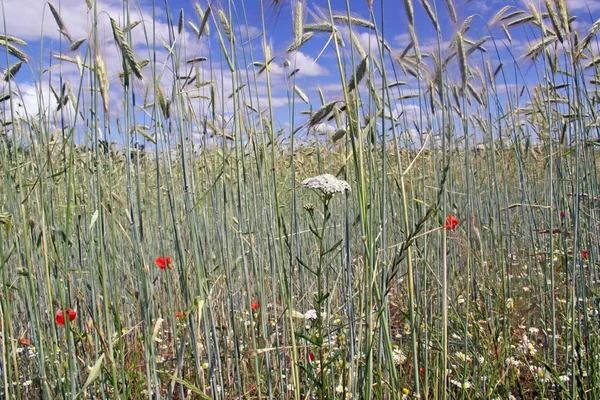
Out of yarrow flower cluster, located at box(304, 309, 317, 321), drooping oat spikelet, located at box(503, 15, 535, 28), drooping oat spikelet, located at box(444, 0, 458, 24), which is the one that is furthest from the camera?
drooping oat spikelet, located at box(503, 15, 535, 28)

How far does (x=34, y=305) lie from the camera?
3.54 feet

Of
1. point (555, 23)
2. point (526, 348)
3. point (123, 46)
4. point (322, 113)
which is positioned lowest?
point (526, 348)

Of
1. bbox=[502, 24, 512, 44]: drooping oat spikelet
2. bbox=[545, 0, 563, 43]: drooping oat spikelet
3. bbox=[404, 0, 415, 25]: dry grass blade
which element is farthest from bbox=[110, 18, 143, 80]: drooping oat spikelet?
bbox=[502, 24, 512, 44]: drooping oat spikelet

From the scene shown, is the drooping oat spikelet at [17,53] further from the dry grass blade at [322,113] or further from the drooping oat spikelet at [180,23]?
the dry grass blade at [322,113]

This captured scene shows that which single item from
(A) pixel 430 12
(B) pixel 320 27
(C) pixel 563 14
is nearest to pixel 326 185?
(B) pixel 320 27

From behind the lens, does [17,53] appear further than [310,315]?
No

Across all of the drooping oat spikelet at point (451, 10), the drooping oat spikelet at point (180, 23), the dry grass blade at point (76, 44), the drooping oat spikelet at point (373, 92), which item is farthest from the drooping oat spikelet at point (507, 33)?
the dry grass blade at point (76, 44)

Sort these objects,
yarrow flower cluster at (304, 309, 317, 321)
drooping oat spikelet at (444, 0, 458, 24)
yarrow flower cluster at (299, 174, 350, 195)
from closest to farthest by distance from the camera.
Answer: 1. yarrow flower cluster at (299, 174, 350, 195)
2. drooping oat spikelet at (444, 0, 458, 24)
3. yarrow flower cluster at (304, 309, 317, 321)

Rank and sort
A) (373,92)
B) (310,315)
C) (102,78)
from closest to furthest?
(102,78) < (373,92) < (310,315)

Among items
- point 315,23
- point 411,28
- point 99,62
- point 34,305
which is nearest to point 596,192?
point 411,28

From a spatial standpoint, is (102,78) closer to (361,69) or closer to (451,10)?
(361,69)

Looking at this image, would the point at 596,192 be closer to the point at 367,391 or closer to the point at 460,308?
the point at 460,308

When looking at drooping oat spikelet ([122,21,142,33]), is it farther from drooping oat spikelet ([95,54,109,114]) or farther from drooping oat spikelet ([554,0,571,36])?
drooping oat spikelet ([554,0,571,36])

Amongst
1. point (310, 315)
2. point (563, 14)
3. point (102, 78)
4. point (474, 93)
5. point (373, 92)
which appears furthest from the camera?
point (474, 93)
